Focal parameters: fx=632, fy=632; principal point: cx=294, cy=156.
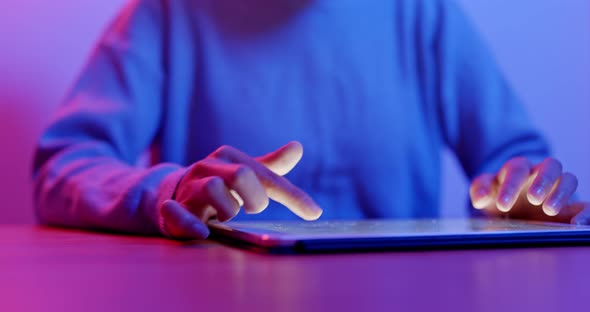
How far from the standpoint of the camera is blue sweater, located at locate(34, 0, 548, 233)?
1028mm

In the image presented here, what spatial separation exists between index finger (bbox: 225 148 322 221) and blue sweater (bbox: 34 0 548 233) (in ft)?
1.28

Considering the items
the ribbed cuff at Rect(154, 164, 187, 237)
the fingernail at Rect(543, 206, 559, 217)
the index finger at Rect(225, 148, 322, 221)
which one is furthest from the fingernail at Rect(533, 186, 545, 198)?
the ribbed cuff at Rect(154, 164, 187, 237)

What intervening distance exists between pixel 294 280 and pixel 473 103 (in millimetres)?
964

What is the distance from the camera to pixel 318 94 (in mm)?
1104

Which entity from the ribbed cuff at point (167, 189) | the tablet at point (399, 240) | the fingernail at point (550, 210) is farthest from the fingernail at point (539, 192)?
the ribbed cuff at point (167, 189)

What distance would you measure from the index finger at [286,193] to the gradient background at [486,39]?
0.78 meters

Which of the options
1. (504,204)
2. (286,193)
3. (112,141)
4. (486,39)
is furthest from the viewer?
(486,39)

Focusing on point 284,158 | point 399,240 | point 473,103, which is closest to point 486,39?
point 473,103

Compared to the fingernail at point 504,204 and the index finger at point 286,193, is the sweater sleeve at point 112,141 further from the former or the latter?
the fingernail at point 504,204

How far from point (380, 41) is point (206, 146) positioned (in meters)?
0.38

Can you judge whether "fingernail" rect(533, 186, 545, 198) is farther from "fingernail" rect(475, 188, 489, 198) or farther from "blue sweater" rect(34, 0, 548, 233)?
"blue sweater" rect(34, 0, 548, 233)

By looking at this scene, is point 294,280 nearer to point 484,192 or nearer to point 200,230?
point 200,230

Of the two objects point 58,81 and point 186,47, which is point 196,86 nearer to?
point 186,47

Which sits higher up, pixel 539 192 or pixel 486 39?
pixel 486 39
